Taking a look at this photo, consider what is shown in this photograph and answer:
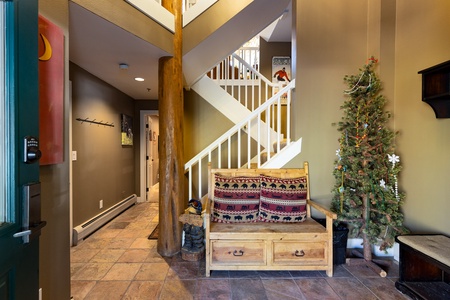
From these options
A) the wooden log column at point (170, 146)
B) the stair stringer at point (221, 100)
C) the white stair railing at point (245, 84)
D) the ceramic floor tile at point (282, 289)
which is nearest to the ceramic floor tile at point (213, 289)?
the ceramic floor tile at point (282, 289)

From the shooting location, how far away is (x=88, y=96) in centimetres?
301

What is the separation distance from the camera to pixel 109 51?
2303mm

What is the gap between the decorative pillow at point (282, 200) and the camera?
2.25 metres

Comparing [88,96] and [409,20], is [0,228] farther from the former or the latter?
[409,20]

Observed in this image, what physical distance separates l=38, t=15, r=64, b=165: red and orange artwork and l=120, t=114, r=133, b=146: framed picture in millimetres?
2797

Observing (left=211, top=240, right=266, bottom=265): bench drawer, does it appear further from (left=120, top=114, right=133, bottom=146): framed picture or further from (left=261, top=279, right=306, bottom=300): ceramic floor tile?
(left=120, top=114, right=133, bottom=146): framed picture

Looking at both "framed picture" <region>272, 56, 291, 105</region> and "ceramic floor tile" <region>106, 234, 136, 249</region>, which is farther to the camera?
"framed picture" <region>272, 56, 291, 105</region>

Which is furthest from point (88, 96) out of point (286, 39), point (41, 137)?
point (286, 39)

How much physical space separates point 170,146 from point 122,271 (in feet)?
4.32

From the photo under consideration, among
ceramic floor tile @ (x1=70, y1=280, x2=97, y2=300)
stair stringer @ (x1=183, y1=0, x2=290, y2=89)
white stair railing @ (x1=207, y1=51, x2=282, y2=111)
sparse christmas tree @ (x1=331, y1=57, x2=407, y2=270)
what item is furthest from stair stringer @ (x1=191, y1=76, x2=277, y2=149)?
ceramic floor tile @ (x1=70, y1=280, x2=97, y2=300)

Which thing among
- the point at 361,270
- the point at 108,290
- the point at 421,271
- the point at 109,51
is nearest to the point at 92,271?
the point at 108,290

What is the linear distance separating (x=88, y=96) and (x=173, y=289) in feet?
8.83

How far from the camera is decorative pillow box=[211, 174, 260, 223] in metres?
2.27

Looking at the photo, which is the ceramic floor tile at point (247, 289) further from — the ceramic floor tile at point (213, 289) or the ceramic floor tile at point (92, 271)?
the ceramic floor tile at point (92, 271)
